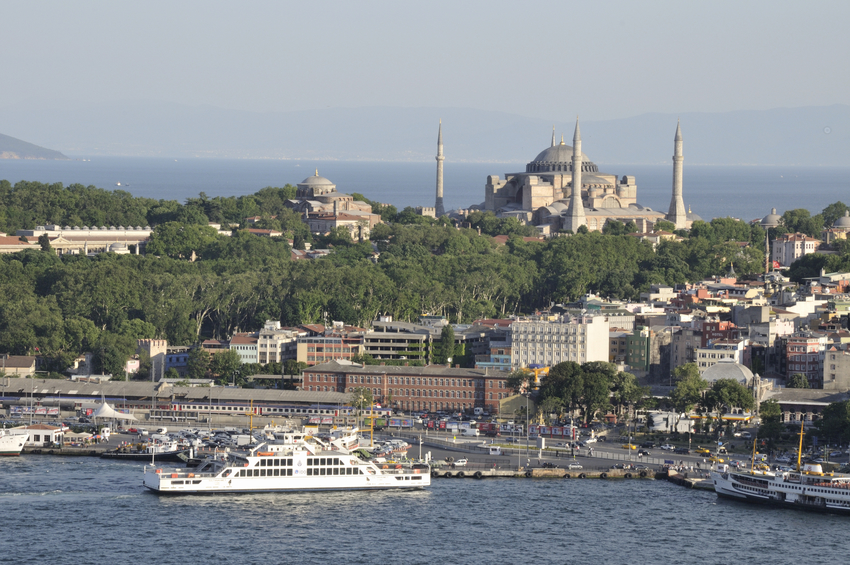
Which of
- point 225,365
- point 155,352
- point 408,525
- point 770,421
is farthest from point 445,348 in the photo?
point 408,525

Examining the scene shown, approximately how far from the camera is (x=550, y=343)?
60.2m

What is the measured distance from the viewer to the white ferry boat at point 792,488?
43.0 meters

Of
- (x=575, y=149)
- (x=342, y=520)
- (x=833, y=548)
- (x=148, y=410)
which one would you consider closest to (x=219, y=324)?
(x=148, y=410)

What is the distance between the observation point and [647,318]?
2657 inches

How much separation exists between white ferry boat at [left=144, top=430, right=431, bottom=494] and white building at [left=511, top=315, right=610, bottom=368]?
15573mm

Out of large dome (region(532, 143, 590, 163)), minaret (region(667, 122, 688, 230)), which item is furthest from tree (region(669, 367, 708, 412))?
large dome (region(532, 143, 590, 163))

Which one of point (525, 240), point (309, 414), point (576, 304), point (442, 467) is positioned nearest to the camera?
point (442, 467)

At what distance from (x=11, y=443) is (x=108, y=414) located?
17.1 feet

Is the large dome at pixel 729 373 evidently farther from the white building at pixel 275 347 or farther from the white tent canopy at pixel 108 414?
the white tent canopy at pixel 108 414

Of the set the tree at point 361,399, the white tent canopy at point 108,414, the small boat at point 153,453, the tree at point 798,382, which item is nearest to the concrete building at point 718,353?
the tree at point 798,382

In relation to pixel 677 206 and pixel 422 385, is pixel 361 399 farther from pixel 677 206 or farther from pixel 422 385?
pixel 677 206

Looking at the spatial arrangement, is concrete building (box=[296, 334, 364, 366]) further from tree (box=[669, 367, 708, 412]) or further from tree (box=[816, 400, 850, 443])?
tree (box=[816, 400, 850, 443])

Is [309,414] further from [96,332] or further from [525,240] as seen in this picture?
[525,240]

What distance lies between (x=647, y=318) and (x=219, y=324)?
1892cm
